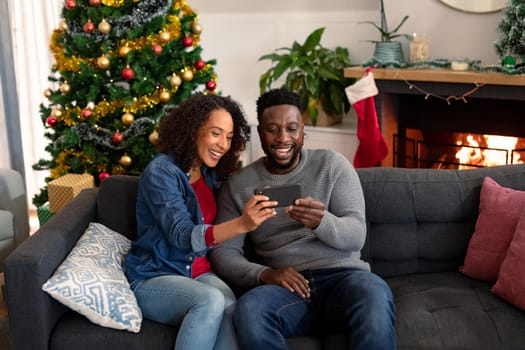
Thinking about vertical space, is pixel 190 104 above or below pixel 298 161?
above

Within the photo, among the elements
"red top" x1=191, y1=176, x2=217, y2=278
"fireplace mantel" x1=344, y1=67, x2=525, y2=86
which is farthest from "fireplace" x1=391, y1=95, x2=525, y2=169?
"red top" x1=191, y1=176, x2=217, y2=278

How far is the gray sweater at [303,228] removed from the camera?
7.04 ft

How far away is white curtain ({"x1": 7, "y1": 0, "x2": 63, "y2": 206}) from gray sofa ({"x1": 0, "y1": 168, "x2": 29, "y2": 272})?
3.98ft

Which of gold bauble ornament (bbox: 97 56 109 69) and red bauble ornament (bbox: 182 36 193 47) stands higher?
red bauble ornament (bbox: 182 36 193 47)

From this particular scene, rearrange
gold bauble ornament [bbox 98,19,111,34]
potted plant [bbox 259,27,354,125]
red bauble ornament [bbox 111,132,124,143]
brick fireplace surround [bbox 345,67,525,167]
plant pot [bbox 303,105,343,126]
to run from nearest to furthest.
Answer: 1. gold bauble ornament [bbox 98,19,111,34]
2. red bauble ornament [bbox 111,132,124,143]
3. brick fireplace surround [bbox 345,67,525,167]
4. potted plant [bbox 259,27,354,125]
5. plant pot [bbox 303,105,343,126]

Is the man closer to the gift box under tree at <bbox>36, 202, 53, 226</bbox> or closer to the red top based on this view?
the red top

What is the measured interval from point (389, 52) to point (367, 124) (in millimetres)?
415

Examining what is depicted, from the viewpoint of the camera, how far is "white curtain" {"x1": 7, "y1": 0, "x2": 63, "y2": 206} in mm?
4387

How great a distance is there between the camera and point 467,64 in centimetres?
352

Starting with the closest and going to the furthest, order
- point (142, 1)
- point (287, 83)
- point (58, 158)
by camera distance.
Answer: point (142, 1) → point (58, 158) → point (287, 83)

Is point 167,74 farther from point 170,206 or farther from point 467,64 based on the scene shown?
point 467,64

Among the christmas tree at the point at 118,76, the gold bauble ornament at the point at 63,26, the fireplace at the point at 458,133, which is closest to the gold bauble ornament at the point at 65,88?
the christmas tree at the point at 118,76

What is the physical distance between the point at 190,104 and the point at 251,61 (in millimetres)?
2422

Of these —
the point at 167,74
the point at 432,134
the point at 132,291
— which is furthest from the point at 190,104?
the point at 432,134
